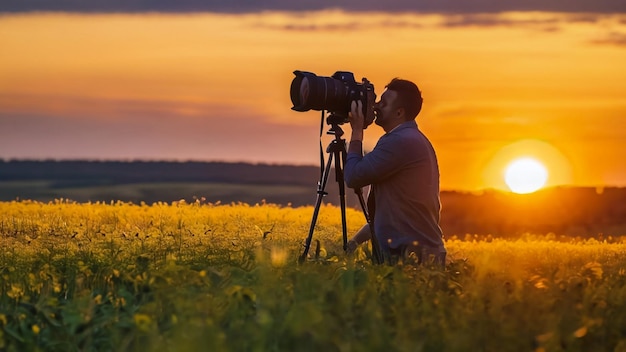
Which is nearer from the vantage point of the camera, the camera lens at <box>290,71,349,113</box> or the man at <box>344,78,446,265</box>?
the man at <box>344,78,446,265</box>

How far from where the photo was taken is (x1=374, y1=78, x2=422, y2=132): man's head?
928 centimetres

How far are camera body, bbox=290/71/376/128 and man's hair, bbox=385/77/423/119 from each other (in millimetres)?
274

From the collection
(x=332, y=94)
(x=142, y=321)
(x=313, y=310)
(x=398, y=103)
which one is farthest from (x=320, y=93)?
(x=313, y=310)

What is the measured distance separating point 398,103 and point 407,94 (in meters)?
0.12

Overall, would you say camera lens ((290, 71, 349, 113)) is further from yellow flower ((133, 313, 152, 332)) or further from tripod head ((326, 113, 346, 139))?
yellow flower ((133, 313, 152, 332))

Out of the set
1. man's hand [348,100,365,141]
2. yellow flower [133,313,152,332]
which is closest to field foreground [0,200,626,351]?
yellow flower [133,313,152,332]

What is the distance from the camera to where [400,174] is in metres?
9.37

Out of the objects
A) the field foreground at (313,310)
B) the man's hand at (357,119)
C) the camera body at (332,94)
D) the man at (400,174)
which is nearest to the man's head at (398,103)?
the man at (400,174)

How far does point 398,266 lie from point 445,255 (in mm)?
1382

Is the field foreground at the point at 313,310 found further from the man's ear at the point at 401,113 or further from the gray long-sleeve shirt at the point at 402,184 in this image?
the man's ear at the point at 401,113

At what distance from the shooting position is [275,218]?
16.6 m

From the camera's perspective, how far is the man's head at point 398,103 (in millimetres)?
9281

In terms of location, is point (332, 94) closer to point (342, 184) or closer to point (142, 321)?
point (342, 184)

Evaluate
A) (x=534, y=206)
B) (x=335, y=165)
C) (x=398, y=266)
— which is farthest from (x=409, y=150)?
(x=534, y=206)
